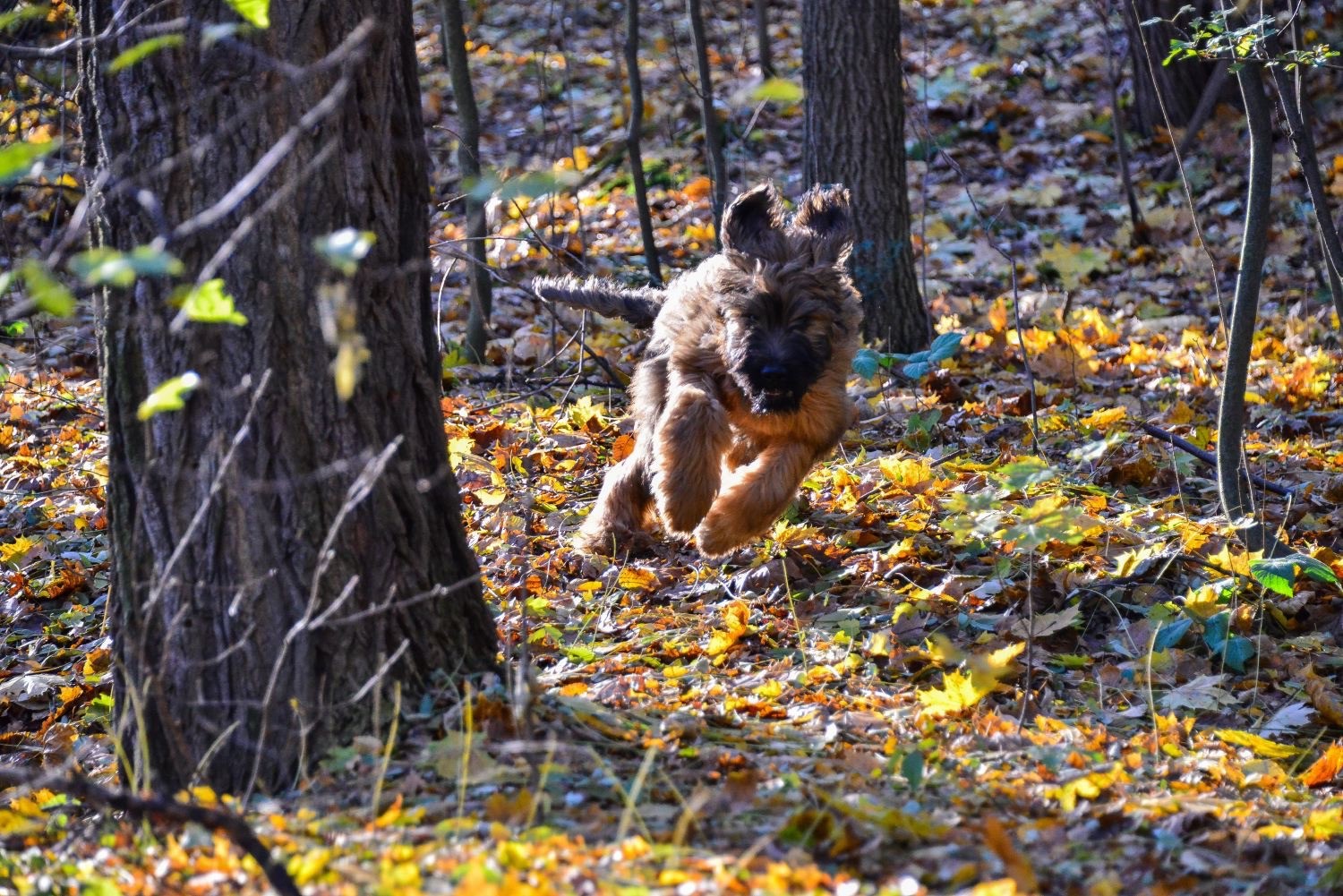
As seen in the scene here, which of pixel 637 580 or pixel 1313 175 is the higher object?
pixel 1313 175

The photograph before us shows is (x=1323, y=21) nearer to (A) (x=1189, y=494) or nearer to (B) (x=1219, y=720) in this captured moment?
(A) (x=1189, y=494)

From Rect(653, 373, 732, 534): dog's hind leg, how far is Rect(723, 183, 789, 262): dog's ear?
0.88 m

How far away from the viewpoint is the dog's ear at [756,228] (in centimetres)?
640

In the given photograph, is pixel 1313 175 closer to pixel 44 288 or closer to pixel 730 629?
pixel 730 629

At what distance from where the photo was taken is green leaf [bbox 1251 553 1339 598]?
476 centimetres

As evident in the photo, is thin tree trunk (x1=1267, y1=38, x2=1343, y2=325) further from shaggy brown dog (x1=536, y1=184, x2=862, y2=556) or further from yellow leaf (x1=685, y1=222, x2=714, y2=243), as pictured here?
yellow leaf (x1=685, y1=222, x2=714, y2=243)

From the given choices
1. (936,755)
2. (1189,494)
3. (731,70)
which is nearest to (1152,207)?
(731,70)

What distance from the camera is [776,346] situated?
239 inches

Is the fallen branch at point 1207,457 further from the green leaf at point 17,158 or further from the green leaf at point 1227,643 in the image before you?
the green leaf at point 17,158

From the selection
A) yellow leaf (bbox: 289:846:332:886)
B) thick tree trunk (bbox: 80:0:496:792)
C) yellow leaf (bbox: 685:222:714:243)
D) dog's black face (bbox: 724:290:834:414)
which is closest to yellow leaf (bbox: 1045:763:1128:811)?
thick tree trunk (bbox: 80:0:496:792)

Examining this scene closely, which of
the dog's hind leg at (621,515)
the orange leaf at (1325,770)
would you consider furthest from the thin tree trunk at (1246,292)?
the dog's hind leg at (621,515)

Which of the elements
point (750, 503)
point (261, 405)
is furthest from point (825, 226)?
point (261, 405)

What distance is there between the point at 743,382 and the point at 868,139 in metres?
3.55

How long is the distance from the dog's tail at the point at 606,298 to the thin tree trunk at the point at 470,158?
1.02m
